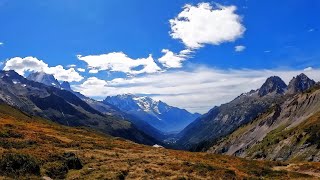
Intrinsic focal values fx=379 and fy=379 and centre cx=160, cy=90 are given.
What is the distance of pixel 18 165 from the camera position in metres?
38.6

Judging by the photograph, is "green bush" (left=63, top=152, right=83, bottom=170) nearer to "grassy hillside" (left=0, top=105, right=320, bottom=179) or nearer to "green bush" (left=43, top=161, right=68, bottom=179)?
"grassy hillside" (left=0, top=105, right=320, bottom=179)

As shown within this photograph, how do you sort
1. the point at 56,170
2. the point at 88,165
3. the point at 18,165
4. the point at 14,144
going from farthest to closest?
1. the point at 14,144
2. the point at 88,165
3. the point at 56,170
4. the point at 18,165

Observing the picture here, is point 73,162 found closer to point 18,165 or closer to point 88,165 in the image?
point 88,165

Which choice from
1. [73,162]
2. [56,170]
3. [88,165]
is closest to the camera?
[56,170]

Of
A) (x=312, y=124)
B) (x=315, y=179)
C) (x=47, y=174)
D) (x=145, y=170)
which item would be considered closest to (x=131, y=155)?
(x=145, y=170)

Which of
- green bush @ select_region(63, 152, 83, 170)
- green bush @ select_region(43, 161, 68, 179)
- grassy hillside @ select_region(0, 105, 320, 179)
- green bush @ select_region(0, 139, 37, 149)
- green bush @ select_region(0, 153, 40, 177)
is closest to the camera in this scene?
green bush @ select_region(0, 153, 40, 177)

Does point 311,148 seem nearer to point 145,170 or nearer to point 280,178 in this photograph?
point 280,178

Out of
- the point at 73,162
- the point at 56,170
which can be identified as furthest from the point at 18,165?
the point at 73,162

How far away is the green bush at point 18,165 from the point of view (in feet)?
121

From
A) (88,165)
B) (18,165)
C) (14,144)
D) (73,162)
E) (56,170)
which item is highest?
(14,144)

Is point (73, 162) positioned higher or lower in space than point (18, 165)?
lower

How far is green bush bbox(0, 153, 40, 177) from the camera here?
36938 millimetres

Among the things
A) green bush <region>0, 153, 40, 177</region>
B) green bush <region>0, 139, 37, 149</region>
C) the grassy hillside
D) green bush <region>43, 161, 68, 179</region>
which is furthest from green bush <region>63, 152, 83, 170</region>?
green bush <region>0, 139, 37, 149</region>

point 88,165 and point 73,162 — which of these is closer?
point 73,162
